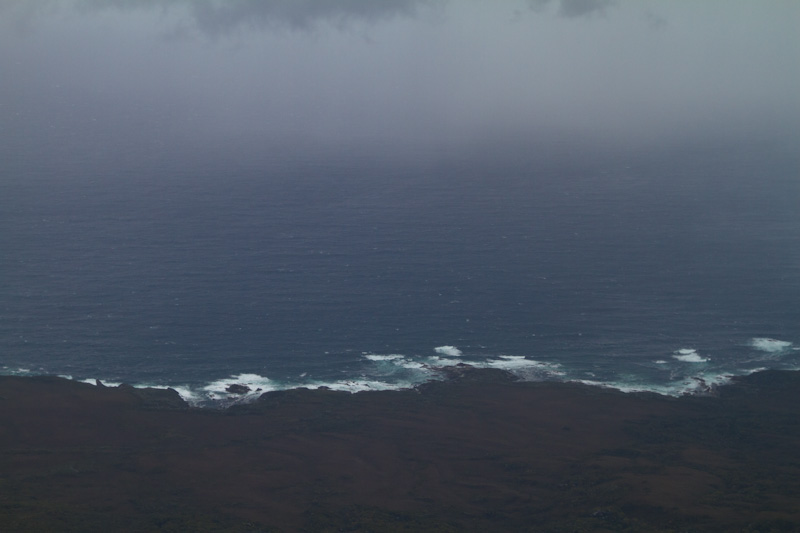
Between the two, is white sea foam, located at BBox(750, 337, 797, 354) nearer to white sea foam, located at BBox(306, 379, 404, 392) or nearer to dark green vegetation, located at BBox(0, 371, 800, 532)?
dark green vegetation, located at BBox(0, 371, 800, 532)

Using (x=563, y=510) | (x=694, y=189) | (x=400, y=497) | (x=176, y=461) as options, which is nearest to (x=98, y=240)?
(x=176, y=461)

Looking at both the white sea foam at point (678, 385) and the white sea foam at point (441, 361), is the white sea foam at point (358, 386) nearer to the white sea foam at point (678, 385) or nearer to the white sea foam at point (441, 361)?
the white sea foam at point (441, 361)

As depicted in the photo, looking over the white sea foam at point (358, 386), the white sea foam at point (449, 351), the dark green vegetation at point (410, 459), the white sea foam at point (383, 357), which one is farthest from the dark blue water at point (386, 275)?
the dark green vegetation at point (410, 459)

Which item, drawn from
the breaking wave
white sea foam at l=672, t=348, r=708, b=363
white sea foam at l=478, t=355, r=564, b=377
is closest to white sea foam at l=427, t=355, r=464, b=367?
the breaking wave

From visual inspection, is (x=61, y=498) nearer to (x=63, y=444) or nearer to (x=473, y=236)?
(x=63, y=444)

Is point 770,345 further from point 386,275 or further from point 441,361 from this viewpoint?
point 386,275

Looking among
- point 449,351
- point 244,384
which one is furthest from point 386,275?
point 244,384

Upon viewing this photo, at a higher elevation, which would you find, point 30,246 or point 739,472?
point 30,246
